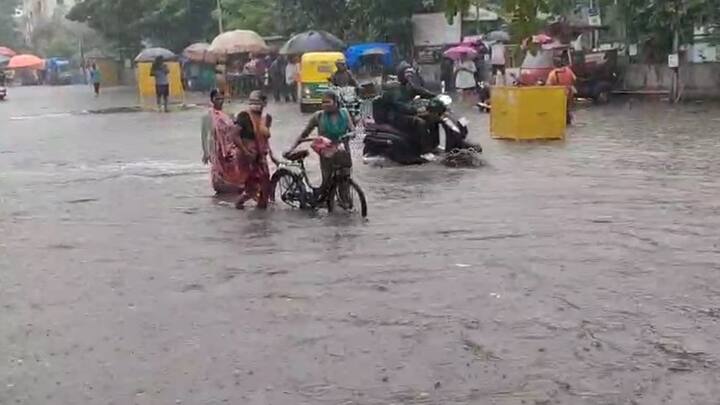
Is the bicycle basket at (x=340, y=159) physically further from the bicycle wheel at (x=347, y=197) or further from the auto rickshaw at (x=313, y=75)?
the auto rickshaw at (x=313, y=75)

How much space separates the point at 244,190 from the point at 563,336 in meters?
6.42

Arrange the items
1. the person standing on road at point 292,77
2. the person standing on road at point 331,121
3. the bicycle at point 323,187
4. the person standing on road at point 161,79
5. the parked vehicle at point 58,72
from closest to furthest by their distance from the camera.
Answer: the bicycle at point 323,187, the person standing on road at point 331,121, the person standing on road at point 161,79, the person standing on road at point 292,77, the parked vehicle at point 58,72

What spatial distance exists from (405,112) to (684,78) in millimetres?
16551

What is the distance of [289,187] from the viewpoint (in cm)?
1177

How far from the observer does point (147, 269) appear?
8.79 meters

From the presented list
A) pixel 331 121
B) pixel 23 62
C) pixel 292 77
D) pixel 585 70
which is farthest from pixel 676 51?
pixel 23 62

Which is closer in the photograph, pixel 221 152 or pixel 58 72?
pixel 221 152

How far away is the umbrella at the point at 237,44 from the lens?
1486 inches

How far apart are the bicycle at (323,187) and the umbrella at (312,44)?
22.2m

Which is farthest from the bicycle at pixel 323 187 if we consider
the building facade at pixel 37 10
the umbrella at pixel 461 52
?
the building facade at pixel 37 10

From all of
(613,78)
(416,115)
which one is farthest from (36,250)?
(613,78)

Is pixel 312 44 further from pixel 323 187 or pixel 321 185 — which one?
pixel 323 187

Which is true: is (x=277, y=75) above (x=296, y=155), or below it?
above

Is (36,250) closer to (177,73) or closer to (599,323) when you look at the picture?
(599,323)
